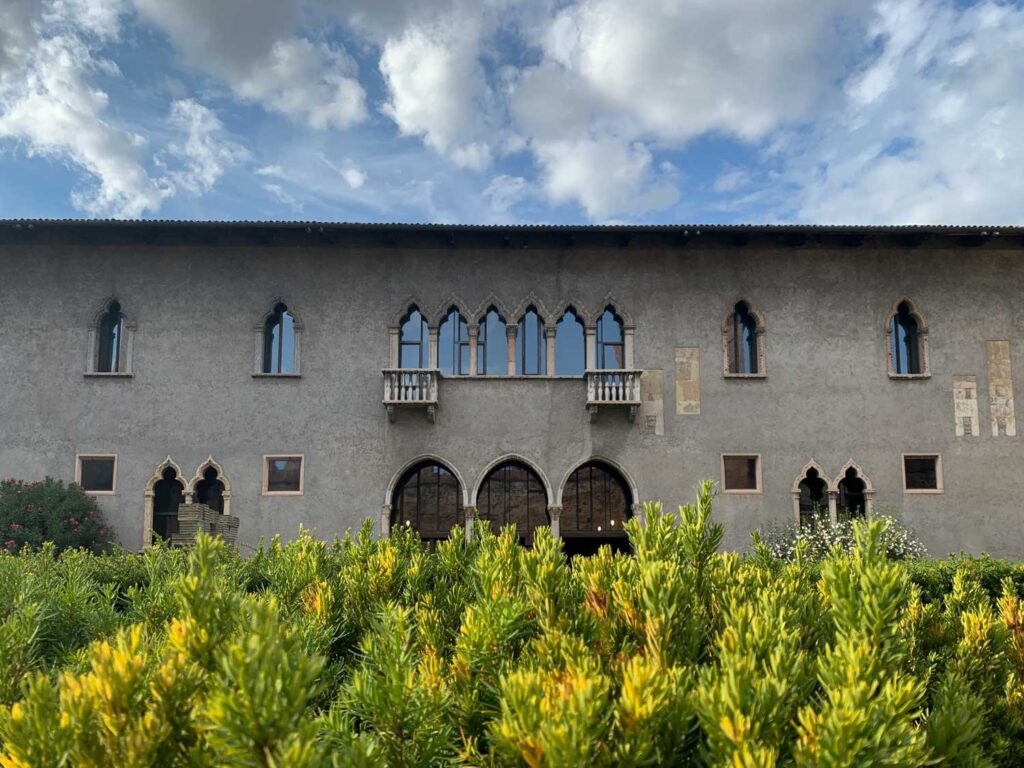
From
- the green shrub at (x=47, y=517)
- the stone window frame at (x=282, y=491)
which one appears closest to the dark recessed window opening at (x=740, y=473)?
the stone window frame at (x=282, y=491)

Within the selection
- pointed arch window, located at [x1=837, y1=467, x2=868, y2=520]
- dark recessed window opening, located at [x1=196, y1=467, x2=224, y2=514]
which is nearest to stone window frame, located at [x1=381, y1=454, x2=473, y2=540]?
dark recessed window opening, located at [x1=196, y1=467, x2=224, y2=514]

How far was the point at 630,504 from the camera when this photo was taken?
21375 millimetres

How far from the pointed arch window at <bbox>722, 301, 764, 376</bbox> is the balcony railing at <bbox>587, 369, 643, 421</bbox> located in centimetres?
271

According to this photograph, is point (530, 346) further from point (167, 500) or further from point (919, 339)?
point (919, 339)

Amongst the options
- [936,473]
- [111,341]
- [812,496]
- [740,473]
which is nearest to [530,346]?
[740,473]

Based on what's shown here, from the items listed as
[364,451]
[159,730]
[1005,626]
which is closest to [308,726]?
[159,730]

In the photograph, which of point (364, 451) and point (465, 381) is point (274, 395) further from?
point (465, 381)

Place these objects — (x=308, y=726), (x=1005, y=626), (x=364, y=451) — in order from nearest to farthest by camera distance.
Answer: (x=308, y=726) < (x=1005, y=626) < (x=364, y=451)

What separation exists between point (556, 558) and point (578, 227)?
65.1 feet

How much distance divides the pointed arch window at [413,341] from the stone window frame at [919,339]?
12.4 m

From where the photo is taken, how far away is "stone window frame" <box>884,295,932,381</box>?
2188 cm

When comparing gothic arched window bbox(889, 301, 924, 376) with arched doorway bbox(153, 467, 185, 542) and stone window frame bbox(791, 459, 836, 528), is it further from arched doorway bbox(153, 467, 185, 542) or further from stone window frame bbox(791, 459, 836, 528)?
arched doorway bbox(153, 467, 185, 542)

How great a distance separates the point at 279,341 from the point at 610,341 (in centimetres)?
893

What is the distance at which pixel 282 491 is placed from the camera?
68.9 feet
